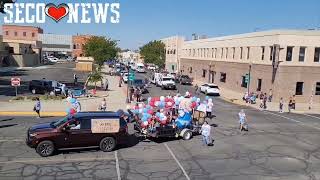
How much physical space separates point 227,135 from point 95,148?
8596 mm

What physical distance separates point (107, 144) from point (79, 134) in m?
1.52

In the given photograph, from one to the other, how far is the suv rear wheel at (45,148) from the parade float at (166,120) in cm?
575

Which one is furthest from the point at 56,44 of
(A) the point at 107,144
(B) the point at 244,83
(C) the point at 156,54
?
(A) the point at 107,144

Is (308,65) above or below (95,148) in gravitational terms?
above

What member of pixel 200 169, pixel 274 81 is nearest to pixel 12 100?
pixel 200 169

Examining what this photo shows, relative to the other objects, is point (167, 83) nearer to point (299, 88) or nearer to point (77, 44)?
point (299, 88)

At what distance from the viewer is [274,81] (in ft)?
147

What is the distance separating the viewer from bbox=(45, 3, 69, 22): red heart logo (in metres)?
34.4

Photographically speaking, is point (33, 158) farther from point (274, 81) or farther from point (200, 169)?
point (274, 81)

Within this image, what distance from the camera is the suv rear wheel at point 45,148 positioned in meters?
18.4

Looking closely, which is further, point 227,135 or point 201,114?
point 201,114

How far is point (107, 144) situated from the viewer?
19859 millimetres

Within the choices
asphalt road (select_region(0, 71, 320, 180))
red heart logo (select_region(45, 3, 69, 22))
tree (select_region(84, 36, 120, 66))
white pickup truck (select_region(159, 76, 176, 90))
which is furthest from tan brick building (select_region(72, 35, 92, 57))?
asphalt road (select_region(0, 71, 320, 180))

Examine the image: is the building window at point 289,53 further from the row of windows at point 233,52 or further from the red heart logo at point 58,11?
the red heart logo at point 58,11
